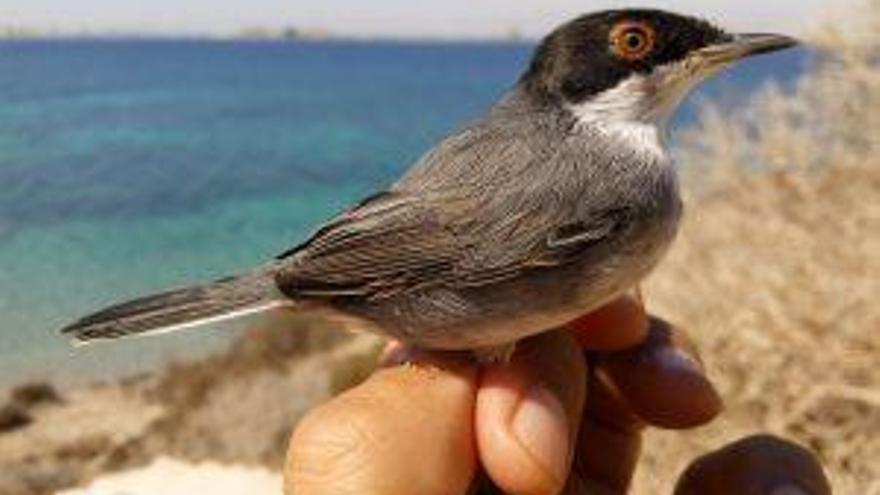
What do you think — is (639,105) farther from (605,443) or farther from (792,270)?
(792,270)

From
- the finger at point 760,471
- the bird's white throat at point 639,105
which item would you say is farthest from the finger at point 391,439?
the bird's white throat at point 639,105

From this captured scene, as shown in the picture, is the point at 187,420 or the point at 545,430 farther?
the point at 187,420

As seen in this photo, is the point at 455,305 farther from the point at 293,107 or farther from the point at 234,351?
the point at 293,107

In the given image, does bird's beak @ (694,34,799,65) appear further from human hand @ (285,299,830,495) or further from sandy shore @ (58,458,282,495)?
sandy shore @ (58,458,282,495)

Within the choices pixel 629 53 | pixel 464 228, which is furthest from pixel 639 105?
pixel 464 228

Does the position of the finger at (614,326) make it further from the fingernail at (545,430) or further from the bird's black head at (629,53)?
the bird's black head at (629,53)

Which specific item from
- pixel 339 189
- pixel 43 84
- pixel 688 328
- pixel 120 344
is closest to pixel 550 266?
pixel 688 328

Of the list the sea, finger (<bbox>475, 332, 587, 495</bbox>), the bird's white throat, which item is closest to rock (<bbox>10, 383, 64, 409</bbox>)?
the sea
